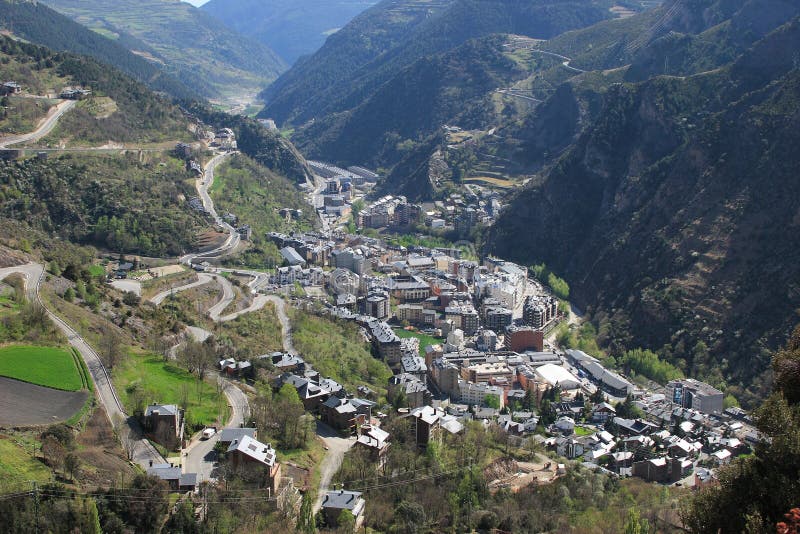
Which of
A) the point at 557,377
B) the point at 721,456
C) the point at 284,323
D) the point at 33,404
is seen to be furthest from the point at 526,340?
the point at 33,404

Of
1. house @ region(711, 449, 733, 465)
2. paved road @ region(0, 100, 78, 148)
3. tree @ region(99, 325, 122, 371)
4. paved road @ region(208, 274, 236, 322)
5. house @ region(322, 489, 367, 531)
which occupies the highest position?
paved road @ region(0, 100, 78, 148)

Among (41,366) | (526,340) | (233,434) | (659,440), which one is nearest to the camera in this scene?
(233,434)

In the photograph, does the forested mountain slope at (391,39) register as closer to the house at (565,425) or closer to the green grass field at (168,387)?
the house at (565,425)

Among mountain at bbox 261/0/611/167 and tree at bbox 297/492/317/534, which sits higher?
mountain at bbox 261/0/611/167

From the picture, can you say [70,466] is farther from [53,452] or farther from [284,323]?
[284,323]

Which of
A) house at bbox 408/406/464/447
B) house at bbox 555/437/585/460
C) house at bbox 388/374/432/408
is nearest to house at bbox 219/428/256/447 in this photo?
house at bbox 408/406/464/447

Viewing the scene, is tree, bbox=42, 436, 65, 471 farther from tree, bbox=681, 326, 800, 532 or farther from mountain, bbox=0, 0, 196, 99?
mountain, bbox=0, 0, 196, 99

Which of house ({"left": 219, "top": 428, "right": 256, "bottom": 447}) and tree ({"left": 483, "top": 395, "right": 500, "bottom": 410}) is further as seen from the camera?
tree ({"left": 483, "top": 395, "right": 500, "bottom": 410})

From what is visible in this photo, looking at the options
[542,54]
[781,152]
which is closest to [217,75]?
[542,54]
